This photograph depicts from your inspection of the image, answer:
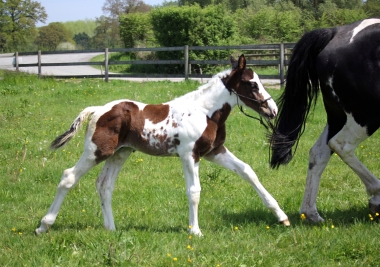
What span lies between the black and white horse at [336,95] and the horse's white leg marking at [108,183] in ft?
6.15

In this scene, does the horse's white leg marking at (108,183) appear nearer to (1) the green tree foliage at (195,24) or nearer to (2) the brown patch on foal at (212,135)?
(2) the brown patch on foal at (212,135)

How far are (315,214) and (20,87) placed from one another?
45.9 feet

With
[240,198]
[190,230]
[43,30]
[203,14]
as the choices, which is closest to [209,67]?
[203,14]

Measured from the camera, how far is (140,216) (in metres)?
6.20

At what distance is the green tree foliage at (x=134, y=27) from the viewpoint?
39.3m

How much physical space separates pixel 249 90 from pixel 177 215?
174cm

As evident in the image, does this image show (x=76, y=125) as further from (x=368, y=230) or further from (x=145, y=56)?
(x=145, y=56)

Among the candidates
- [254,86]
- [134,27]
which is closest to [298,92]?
[254,86]

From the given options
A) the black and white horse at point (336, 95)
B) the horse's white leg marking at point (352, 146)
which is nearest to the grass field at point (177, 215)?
the horse's white leg marking at point (352, 146)

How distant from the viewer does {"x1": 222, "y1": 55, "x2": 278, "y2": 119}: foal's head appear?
5598 millimetres

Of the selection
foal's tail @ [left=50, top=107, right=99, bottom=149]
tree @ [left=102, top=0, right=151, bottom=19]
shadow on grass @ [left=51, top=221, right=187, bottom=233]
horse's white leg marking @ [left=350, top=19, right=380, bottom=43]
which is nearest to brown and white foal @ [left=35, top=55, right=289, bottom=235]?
foal's tail @ [left=50, top=107, right=99, bottom=149]

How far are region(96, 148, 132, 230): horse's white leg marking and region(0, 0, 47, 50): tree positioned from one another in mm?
56389

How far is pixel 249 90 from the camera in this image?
5.64 m

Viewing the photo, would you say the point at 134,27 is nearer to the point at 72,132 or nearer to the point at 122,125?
the point at 72,132
